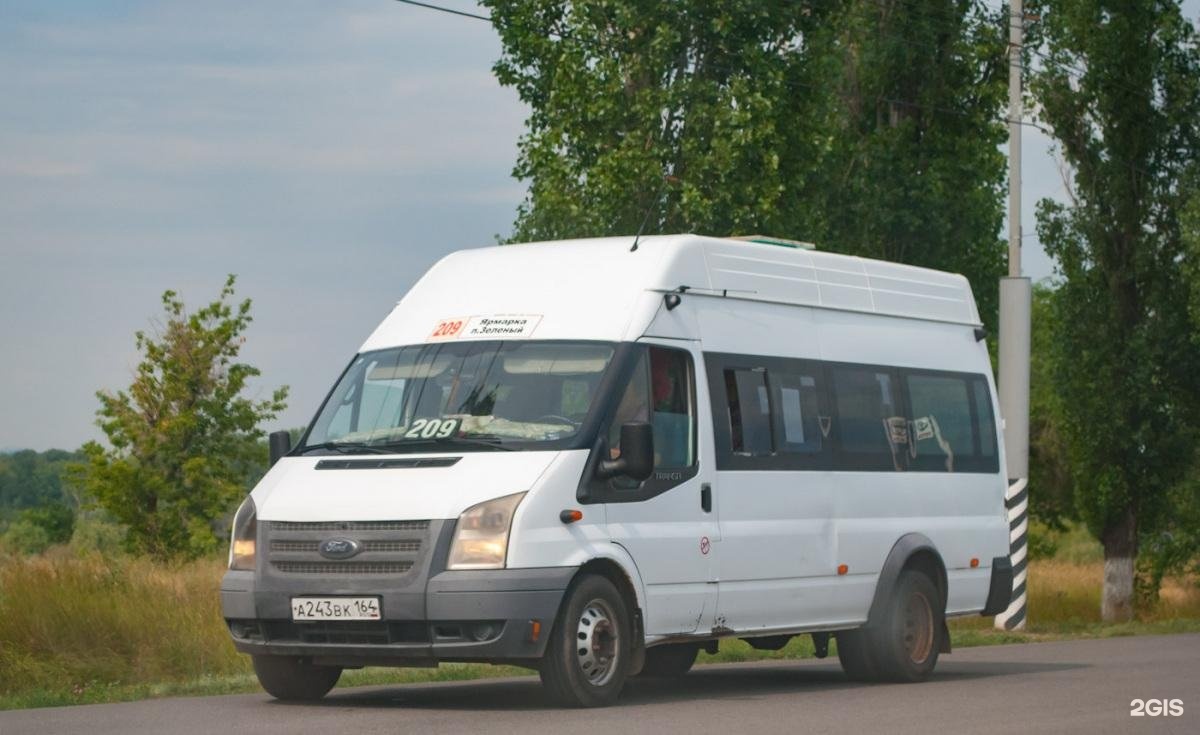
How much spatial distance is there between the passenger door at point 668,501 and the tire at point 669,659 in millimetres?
1766

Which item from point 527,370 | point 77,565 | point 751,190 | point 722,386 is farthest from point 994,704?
point 751,190

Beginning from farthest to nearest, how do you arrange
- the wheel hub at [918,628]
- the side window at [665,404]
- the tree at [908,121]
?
the tree at [908,121] → the wheel hub at [918,628] → the side window at [665,404]

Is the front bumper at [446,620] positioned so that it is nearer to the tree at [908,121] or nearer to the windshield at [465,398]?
the windshield at [465,398]

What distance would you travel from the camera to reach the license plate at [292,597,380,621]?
11.6 metres

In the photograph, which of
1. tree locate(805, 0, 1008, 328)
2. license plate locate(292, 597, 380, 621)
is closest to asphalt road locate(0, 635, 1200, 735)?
license plate locate(292, 597, 380, 621)

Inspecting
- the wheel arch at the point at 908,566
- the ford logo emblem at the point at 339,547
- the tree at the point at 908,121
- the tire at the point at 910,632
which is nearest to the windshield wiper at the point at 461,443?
the ford logo emblem at the point at 339,547

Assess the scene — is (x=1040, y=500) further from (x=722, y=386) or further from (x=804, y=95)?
(x=722, y=386)

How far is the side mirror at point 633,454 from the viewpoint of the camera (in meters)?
11.9

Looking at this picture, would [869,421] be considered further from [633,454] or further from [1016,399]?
[1016,399]

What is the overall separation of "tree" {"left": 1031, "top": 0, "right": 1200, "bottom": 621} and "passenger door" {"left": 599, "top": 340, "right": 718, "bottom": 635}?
24.7m

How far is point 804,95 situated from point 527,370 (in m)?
23.9

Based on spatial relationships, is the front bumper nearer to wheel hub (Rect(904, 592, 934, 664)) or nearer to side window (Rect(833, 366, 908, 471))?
side window (Rect(833, 366, 908, 471))

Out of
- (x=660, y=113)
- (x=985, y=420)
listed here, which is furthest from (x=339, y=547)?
(x=660, y=113)

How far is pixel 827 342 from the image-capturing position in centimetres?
1471
